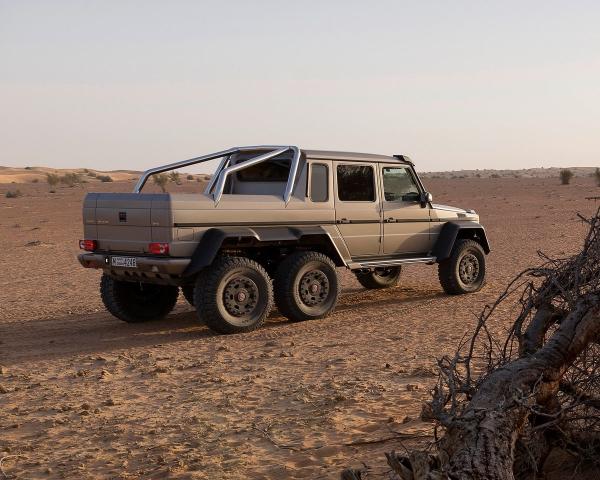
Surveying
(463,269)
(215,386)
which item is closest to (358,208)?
(463,269)

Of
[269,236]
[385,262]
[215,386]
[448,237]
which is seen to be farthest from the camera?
[448,237]

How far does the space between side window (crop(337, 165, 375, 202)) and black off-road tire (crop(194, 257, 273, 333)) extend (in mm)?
→ 1716

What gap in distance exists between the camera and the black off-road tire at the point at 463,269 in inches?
446

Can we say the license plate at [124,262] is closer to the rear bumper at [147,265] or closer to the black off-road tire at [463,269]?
the rear bumper at [147,265]

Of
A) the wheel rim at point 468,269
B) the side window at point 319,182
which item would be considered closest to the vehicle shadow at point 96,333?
the wheel rim at point 468,269

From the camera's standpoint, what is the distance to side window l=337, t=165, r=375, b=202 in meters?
10.3

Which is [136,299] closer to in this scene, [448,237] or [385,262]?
[385,262]

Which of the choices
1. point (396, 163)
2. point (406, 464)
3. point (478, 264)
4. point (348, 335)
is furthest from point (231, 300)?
point (406, 464)

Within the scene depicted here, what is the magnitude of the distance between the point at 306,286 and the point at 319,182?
131 cm

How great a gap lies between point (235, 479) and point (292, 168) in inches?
216

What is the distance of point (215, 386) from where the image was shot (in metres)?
6.83

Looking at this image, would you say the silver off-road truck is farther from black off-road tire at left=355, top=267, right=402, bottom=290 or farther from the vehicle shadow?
black off-road tire at left=355, top=267, right=402, bottom=290

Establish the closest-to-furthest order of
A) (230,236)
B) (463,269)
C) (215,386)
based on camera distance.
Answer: (215,386) → (230,236) → (463,269)

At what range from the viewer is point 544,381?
13.0ft
